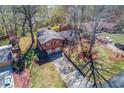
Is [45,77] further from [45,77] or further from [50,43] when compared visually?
[50,43]

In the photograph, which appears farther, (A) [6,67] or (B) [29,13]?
(B) [29,13]

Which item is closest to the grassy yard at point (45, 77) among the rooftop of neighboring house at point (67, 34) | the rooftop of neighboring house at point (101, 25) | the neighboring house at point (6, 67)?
the neighboring house at point (6, 67)

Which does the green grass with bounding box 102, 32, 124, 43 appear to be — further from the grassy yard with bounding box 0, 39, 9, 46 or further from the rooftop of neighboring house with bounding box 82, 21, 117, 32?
the grassy yard with bounding box 0, 39, 9, 46

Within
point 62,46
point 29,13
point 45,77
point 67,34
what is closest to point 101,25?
point 67,34

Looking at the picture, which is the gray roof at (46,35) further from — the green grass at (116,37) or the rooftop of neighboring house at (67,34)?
the green grass at (116,37)

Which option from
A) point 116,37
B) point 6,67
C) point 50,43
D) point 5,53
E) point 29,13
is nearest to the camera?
point 6,67

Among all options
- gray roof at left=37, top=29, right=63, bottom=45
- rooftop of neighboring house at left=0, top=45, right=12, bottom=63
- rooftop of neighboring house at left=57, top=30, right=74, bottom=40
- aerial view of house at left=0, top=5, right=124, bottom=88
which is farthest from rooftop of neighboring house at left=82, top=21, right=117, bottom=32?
rooftop of neighboring house at left=0, top=45, right=12, bottom=63
